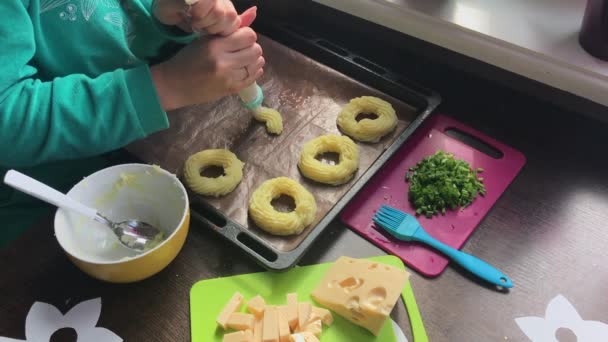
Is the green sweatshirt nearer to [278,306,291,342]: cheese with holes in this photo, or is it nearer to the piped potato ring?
the piped potato ring

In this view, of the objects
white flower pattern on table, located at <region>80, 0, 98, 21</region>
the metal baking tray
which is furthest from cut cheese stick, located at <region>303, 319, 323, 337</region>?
white flower pattern on table, located at <region>80, 0, 98, 21</region>

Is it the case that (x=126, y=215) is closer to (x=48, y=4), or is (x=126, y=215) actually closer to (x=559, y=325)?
(x=48, y=4)

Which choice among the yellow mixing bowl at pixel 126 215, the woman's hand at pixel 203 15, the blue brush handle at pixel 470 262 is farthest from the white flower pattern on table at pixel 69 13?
the blue brush handle at pixel 470 262

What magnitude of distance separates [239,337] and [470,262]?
304 millimetres

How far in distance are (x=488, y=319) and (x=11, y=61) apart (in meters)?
0.64

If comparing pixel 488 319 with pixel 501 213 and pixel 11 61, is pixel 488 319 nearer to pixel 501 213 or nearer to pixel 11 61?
pixel 501 213

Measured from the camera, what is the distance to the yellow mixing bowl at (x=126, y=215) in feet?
2.00

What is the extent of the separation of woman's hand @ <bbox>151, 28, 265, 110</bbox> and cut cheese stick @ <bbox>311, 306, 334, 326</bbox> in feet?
1.06

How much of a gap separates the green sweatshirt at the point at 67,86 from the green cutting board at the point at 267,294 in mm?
221

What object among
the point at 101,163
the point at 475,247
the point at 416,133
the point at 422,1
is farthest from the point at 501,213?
the point at 101,163

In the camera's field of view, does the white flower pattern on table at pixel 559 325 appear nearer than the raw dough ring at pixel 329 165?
Yes

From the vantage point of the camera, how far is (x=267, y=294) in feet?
2.13

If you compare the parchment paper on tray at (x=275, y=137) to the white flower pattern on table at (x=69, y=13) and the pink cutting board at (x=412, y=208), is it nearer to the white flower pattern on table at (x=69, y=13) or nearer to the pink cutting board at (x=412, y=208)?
the pink cutting board at (x=412, y=208)

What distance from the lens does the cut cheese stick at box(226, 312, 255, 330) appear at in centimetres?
60
